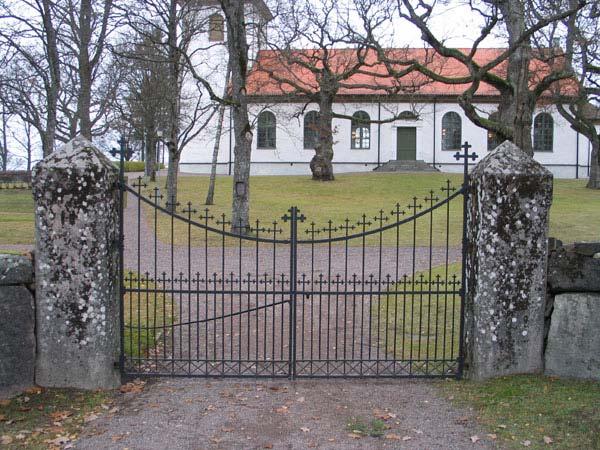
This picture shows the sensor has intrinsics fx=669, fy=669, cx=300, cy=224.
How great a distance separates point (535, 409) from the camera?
5883 millimetres

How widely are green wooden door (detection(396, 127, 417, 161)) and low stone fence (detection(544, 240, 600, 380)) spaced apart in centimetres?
4311

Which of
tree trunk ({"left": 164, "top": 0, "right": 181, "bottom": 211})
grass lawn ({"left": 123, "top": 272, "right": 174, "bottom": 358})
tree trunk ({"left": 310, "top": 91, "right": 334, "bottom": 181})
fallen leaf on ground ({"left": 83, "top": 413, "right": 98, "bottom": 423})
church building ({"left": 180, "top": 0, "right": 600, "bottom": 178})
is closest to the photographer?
fallen leaf on ground ({"left": 83, "top": 413, "right": 98, "bottom": 423})

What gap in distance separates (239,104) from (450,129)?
1304 inches

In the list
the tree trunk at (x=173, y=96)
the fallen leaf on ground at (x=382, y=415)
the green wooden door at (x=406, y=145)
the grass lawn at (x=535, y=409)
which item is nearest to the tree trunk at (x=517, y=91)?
the tree trunk at (x=173, y=96)

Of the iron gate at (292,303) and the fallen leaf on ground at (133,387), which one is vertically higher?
the iron gate at (292,303)

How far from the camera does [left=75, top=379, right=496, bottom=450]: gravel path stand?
210 inches

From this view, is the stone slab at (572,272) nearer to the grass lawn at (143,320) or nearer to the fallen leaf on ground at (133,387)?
the grass lawn at (143,320)

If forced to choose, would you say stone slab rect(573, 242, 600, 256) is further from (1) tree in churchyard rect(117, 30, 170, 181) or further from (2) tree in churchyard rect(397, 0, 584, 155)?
(1) tree in churchyard rect(117, 30, 170, 181)

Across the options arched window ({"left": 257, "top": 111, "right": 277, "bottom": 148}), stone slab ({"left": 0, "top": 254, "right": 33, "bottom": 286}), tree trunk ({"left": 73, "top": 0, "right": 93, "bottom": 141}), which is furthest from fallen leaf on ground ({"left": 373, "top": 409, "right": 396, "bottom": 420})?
arched window ({"left": 257, "top": 111, "right": 277, "bottom": 148})

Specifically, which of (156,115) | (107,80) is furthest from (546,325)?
(107,80)

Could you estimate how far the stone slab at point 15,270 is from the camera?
6.18 metres

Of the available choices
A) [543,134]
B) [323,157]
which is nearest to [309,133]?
[323,157]

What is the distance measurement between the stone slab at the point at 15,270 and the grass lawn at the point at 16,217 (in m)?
11.3

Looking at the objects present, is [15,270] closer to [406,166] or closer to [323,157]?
[323,157]
